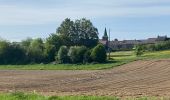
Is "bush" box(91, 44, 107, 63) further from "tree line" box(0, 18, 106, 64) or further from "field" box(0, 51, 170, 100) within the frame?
"field" box(0, 51, 170, 100)

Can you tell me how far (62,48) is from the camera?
87.6 meters

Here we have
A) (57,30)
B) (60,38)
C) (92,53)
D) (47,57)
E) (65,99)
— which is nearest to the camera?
(65,99)

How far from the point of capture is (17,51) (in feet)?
316

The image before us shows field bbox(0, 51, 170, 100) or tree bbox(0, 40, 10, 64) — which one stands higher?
tree bbox(0, 40, 10, 64)

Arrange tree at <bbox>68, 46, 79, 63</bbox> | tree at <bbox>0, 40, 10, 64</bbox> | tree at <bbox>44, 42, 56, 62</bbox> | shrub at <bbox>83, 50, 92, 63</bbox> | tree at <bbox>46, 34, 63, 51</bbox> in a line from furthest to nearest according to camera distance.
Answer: tree at <bbox>46, 34, 63, 51</bbox> → tree at <bbox>0, 40, 10, 64</bbox> → tree at <bbox>44, 42, 56, 62</bbox> → tree at <bbox>68, 46, 79, 63</bbox> → shrub at <bbox>83, 50, 92, 63</bbox>

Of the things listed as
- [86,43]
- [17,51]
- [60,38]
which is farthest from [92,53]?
[86,43]

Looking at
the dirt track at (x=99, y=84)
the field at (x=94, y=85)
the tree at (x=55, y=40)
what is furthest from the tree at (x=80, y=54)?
the field at (x=94, y=85)

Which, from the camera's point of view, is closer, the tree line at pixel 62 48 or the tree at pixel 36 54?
the tree line at pixel 62 48

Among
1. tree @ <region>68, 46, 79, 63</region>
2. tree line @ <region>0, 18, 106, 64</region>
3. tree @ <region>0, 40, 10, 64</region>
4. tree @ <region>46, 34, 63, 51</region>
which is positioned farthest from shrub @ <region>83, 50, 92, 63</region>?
tree @ <region>0, 40, 10, 64</region>

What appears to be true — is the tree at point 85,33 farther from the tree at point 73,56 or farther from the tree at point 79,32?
the tree at point 73,56

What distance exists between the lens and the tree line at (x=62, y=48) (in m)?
84.2

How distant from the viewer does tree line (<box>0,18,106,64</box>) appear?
276 ft

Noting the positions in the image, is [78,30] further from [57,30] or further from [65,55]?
[65,55]

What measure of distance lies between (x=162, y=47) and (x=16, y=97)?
103296 mm
